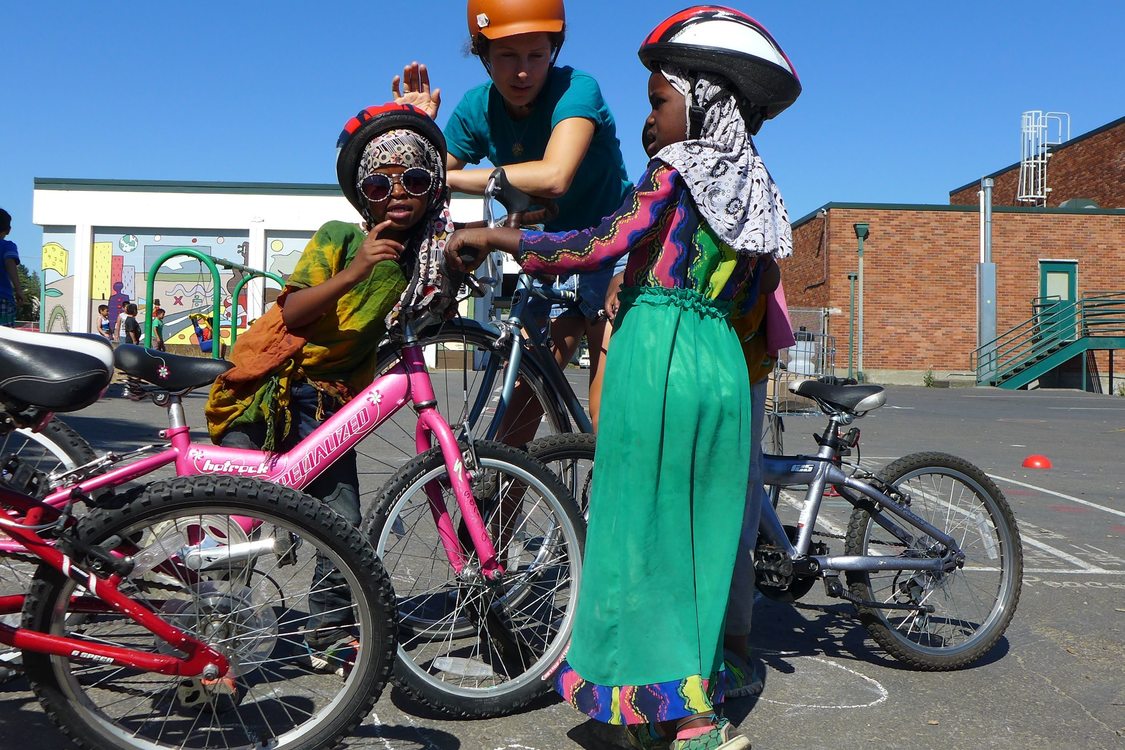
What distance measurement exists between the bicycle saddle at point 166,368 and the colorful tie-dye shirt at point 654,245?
3.30ft

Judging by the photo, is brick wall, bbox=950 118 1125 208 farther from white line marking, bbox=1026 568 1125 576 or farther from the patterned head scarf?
the patterned head scarf

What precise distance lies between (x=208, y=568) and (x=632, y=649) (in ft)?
3.62

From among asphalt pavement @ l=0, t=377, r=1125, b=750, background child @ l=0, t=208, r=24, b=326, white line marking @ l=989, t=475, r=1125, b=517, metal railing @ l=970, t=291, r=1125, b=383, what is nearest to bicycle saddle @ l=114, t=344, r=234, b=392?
asphalt pavement @ l=0, t=377, r=1125, b=750

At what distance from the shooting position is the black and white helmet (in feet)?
8.67

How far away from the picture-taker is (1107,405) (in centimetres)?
2228

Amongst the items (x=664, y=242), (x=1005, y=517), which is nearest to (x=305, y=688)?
(x=664, y=242)

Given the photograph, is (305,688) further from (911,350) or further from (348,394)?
(911,350)

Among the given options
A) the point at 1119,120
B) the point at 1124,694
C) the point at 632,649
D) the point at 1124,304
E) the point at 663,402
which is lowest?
the point at 1124,694

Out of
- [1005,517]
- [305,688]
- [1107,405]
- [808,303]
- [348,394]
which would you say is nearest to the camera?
[305,688]

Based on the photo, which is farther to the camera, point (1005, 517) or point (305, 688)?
point (1005, 517)

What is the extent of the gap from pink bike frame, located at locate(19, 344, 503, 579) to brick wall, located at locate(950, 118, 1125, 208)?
131 ft

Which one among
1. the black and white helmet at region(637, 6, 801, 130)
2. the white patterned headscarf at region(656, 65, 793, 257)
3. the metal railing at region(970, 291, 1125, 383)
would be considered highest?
the metal railing at region(970, 291, 1125, 383)

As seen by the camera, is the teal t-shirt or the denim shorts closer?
the teal t-shirt

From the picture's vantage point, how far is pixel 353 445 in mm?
3066
